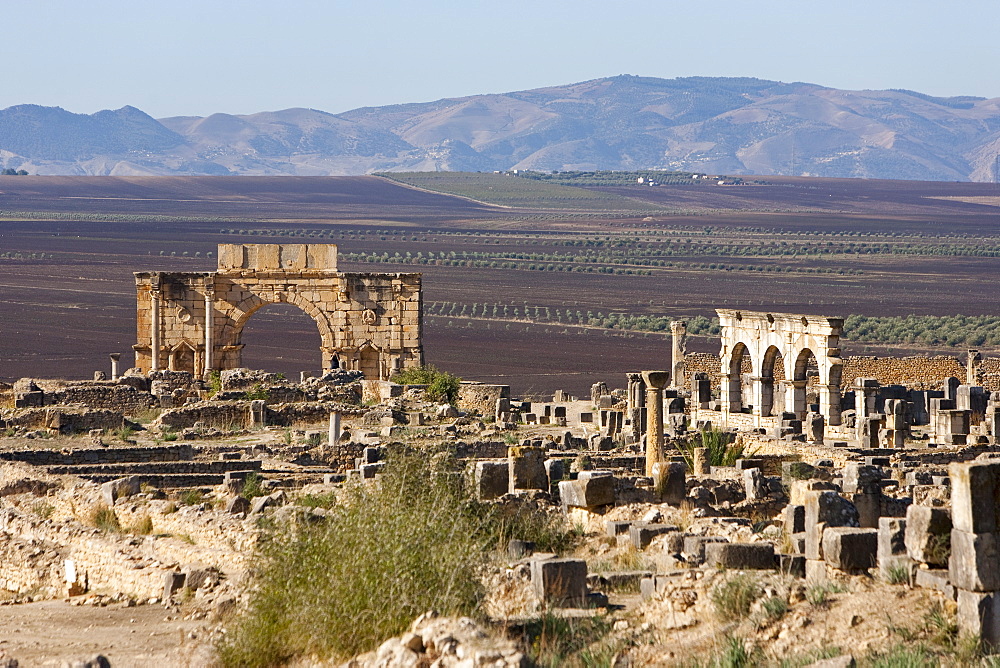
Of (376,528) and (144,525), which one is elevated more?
(376,528)

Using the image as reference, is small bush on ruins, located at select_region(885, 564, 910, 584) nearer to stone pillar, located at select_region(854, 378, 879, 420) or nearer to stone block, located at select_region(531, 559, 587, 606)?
stone block, located at select_region(531, 559, 587, 606)

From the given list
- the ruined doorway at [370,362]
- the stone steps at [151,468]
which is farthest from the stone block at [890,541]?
the ruined doorway at [370,362]

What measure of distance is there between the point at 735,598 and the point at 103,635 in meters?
4.65

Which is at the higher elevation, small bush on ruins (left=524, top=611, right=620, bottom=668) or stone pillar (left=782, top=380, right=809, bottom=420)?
small bush on ruins (left=524, top=611, right=620, bottom=668)

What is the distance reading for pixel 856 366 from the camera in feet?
151

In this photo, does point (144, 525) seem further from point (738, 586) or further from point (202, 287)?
Result: point (202, 287)

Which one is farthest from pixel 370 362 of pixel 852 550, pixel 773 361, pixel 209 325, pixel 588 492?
pixel 852 550

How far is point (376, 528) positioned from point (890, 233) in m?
155

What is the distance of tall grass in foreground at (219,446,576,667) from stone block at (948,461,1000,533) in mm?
2872

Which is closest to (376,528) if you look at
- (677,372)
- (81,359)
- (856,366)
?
(677,372)

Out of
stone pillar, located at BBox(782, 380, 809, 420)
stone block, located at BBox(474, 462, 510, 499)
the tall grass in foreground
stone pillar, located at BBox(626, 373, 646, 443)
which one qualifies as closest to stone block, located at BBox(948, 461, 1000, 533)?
the tall grass in foreground

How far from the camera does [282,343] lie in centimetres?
6938

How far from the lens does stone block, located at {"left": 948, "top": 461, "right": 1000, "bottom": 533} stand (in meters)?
10.1

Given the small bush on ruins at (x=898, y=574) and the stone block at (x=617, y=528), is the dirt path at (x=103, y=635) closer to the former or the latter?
the stone block at (x=617, y=528)
